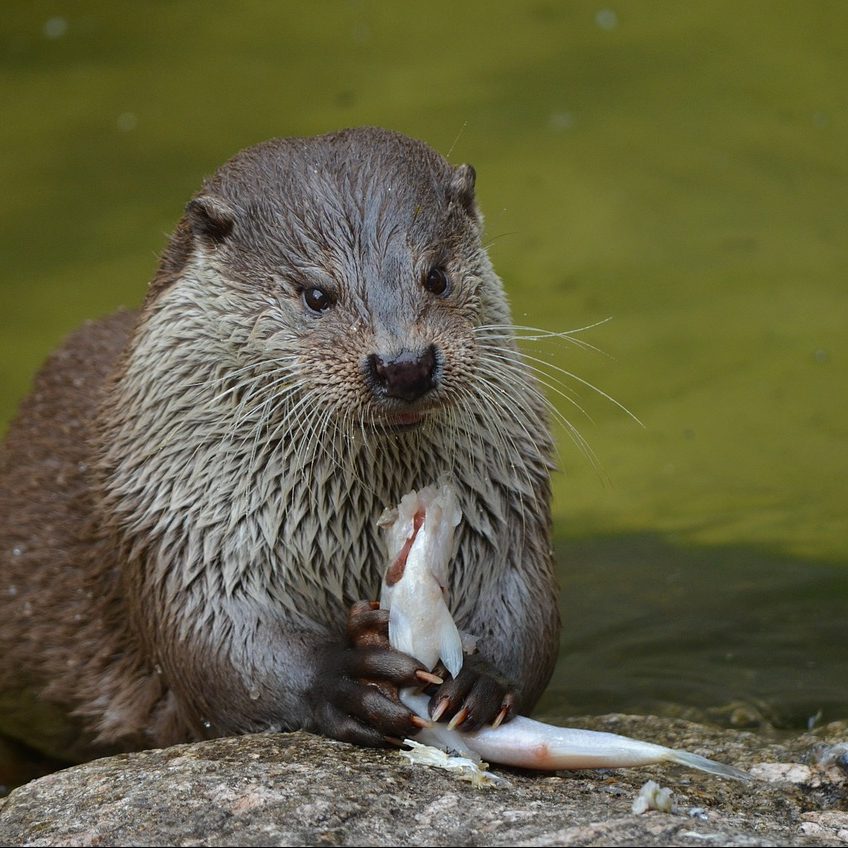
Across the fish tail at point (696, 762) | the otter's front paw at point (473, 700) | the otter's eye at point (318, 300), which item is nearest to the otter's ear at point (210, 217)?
the otter's eye at point (318, 300)

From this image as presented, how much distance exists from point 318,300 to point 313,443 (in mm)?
256

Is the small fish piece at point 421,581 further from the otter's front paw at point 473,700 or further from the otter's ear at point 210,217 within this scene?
the otter's ear at point 210,217

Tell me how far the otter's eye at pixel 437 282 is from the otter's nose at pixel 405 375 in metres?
0.26

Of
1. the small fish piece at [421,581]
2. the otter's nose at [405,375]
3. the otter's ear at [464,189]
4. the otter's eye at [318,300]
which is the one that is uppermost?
the otter's ear at [464,189]

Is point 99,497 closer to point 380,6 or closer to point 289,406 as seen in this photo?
point 289,406

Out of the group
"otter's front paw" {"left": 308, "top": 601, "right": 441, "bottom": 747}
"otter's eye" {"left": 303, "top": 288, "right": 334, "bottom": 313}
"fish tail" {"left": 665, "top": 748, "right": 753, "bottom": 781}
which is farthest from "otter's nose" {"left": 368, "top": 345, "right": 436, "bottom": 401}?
"fish tail" {"left": 665, "top": 748, "right": 753, "bottom": 781}

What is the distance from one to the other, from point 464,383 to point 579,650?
161 cm

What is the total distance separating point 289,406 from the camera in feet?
8.59

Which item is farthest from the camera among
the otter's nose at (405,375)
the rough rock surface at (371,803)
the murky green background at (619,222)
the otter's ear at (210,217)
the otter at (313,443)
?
the murky green background at (619,222)

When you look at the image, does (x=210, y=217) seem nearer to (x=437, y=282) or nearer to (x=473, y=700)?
(x=437, y=282)

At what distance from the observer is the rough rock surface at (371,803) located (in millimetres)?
1888

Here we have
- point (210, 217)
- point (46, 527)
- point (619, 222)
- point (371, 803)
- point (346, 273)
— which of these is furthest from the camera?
point (619, 222)

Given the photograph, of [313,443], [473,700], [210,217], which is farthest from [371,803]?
[210,217]

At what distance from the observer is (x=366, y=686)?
2.41 meters
